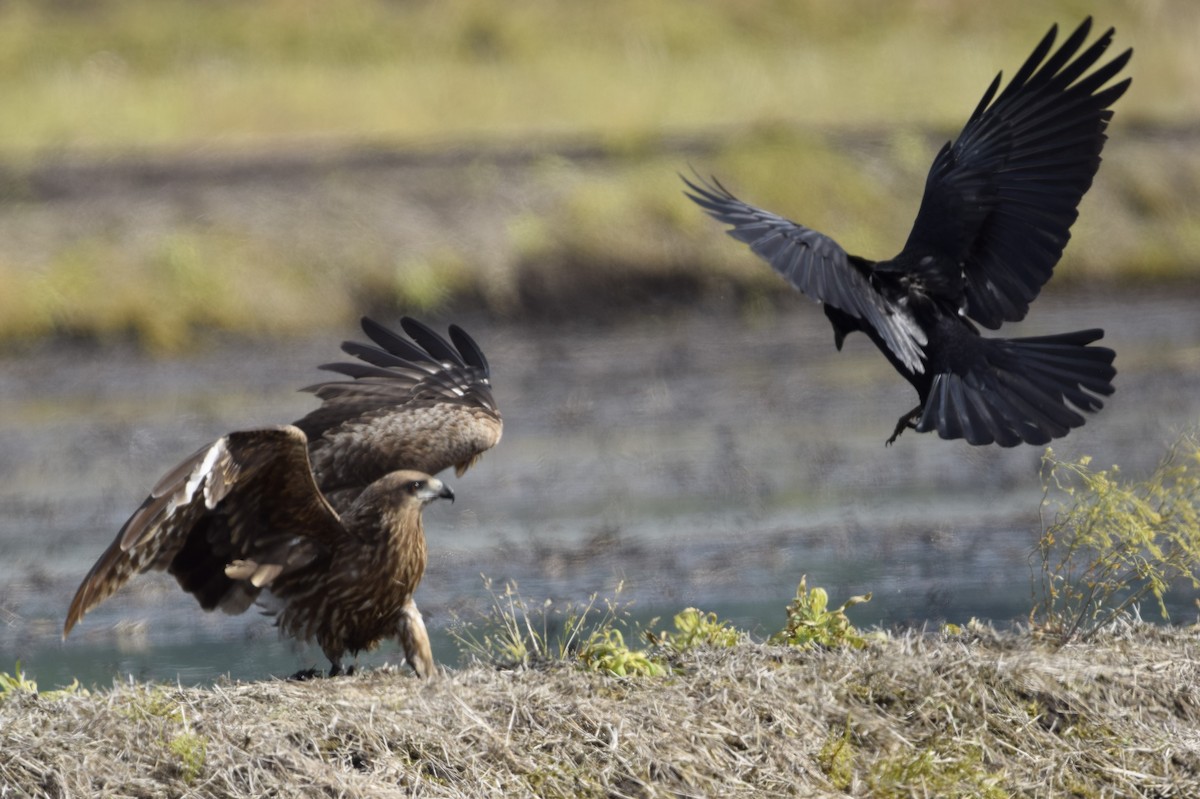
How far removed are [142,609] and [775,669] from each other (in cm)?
439

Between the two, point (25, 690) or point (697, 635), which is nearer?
point (25, 690)

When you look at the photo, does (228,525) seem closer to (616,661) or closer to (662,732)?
(616,661)

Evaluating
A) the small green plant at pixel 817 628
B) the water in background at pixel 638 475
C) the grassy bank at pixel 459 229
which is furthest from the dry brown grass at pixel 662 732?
the grassy bank at pixel 459 229

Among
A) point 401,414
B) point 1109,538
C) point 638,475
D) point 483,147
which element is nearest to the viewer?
point 1109,538

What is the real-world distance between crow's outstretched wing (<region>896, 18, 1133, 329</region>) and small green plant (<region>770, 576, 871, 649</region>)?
1382mm

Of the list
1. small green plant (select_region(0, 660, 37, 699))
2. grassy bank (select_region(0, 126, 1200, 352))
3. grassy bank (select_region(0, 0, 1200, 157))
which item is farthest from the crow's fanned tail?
grassy bank (select_region(0, 0, 1200, 157))

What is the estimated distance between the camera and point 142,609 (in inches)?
378

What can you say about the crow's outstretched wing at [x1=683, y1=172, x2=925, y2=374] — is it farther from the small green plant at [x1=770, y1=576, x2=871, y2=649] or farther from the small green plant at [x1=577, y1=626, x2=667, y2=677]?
the small green plant at [x1=577, y1=626, x2=667, y2=677]

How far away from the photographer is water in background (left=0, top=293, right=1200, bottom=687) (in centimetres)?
908

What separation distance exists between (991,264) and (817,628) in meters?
1.66

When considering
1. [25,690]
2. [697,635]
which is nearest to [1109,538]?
[697,635]

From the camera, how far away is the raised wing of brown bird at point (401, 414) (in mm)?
7277

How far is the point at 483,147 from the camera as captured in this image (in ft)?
60.3

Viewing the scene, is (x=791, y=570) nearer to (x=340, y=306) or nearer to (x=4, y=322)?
(x=340, y=306)
